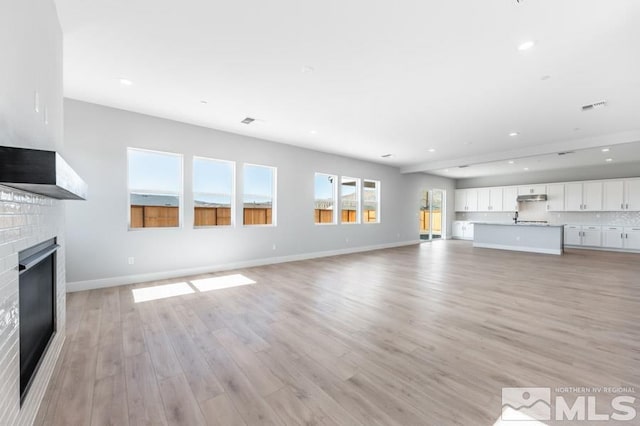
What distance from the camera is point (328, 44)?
2.60m

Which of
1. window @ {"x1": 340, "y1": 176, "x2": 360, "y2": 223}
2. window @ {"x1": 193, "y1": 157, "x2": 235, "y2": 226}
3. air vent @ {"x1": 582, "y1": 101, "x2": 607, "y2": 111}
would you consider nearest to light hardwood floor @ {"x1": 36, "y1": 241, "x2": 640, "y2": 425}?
window @ {"x1": 193, "y1": 157, "x2": 235, "y2": 226}

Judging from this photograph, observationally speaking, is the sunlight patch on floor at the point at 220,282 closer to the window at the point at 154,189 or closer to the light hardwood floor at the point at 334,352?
the light hardwood floor at the point at 334,352

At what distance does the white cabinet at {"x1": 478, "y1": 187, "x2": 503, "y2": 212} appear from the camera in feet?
35.4

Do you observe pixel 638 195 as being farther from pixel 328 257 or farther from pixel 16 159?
pixel 16 159

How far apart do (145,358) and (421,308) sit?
292 centimetres

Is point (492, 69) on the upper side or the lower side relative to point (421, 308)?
upper

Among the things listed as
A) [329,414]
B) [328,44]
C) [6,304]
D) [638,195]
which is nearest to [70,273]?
[6,304]

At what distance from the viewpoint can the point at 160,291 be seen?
13.0ft

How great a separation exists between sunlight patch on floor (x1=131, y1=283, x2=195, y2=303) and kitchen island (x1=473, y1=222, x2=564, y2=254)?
923 cm

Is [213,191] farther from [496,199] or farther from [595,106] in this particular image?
[496,199]

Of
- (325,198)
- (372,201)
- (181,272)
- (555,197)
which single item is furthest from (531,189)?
(181,272)

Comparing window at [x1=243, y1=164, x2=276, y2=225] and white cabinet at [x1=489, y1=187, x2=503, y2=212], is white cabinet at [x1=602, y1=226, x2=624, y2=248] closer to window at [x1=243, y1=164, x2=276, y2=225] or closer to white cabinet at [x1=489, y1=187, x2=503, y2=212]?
white cabinet at [x1=489, y1=187, x2=503, y2=212]

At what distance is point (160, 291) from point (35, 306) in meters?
2.20

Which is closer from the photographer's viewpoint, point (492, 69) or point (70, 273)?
point (492, 69)
